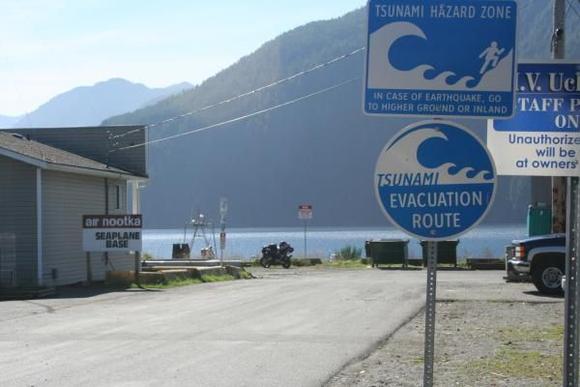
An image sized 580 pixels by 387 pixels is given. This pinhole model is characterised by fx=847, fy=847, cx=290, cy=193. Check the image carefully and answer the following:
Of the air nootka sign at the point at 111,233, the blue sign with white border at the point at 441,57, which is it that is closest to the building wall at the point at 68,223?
the air nootka sign at the point at 111,233

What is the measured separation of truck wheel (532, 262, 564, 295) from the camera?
19.1 meters

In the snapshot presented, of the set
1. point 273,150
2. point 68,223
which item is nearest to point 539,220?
point 68,223

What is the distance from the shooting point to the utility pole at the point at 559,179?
1466 cm

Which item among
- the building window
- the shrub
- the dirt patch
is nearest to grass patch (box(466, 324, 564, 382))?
the dirt patch

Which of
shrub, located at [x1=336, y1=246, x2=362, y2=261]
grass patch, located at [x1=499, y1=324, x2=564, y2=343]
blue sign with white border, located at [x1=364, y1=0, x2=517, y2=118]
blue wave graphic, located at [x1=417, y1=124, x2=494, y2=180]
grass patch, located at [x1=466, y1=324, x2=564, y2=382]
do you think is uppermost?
blue sign with white border, located at [x1=364, y1=0, x2=517, y2=118]

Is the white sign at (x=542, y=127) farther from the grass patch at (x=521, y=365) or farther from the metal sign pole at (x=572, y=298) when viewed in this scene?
the grass patch at (x=521, y=365)

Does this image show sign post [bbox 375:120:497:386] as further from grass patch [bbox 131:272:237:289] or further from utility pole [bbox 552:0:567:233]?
grass patch [bbox 131:272:237:289]

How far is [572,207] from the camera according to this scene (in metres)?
5.24

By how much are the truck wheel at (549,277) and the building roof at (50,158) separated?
43.2 feet

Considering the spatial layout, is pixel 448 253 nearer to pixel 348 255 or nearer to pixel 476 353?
pixel 348 255

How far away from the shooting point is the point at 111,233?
79.2 ft

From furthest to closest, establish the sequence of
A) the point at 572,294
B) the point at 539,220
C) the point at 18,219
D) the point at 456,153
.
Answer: the point at 18,219 < the point at 539,220 < the point at 572,294 < the point at 456,153

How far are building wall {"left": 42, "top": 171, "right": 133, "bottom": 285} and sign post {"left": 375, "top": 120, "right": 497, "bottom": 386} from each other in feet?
66.8

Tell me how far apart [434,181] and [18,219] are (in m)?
20.5
